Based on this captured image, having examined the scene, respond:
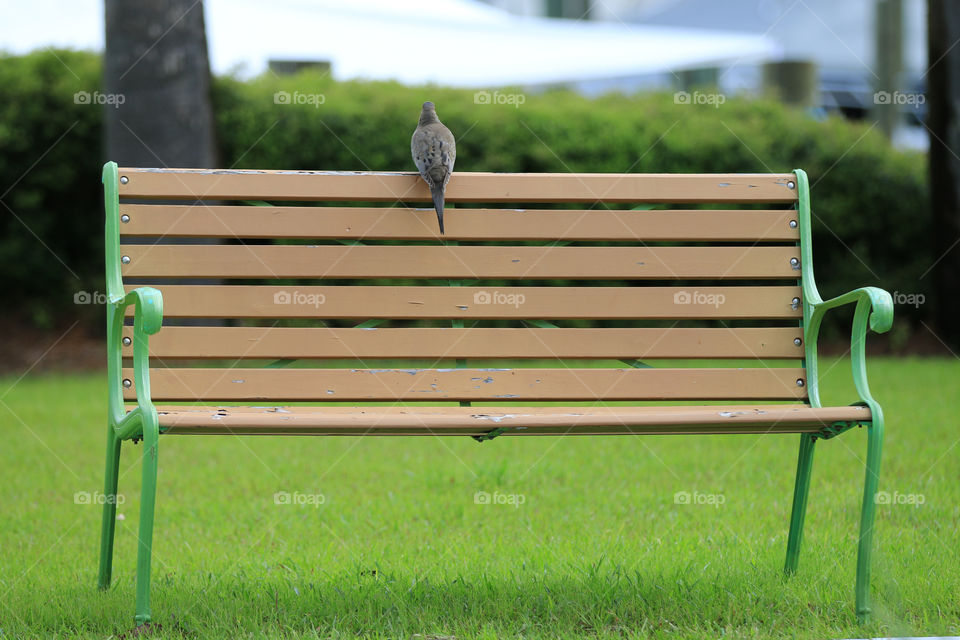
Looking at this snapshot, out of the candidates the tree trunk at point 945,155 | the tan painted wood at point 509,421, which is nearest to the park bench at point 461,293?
the tan painted wood at point 509,421

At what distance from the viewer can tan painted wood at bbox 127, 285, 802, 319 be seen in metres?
2.87

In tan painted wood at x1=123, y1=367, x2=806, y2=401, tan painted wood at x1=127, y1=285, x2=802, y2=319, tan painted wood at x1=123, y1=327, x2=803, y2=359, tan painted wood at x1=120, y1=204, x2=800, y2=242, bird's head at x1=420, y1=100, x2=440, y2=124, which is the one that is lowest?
tan painted wood at x1=123, y1=367, x2=806, y2=401

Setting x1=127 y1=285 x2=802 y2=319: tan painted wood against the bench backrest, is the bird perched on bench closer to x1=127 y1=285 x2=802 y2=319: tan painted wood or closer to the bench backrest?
the bench backrest

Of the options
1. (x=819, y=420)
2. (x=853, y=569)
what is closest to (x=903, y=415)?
(x=853, y=569)

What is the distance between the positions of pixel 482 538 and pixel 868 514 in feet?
4.54

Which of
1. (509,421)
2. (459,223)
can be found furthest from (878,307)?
(459,223)

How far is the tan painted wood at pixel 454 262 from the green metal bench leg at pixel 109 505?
1.68ft

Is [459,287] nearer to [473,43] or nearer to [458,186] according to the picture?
[458,186]

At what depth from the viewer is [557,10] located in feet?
77.6

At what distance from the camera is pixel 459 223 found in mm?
2973

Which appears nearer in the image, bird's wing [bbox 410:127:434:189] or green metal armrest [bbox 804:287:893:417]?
green metal armrest [bbox 804:287:893:417]

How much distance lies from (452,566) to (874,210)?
758 centimetres

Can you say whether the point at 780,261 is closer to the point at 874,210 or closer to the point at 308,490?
the point at 308,490

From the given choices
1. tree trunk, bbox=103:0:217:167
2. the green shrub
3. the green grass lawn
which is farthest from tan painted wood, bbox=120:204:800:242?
the green shrub
